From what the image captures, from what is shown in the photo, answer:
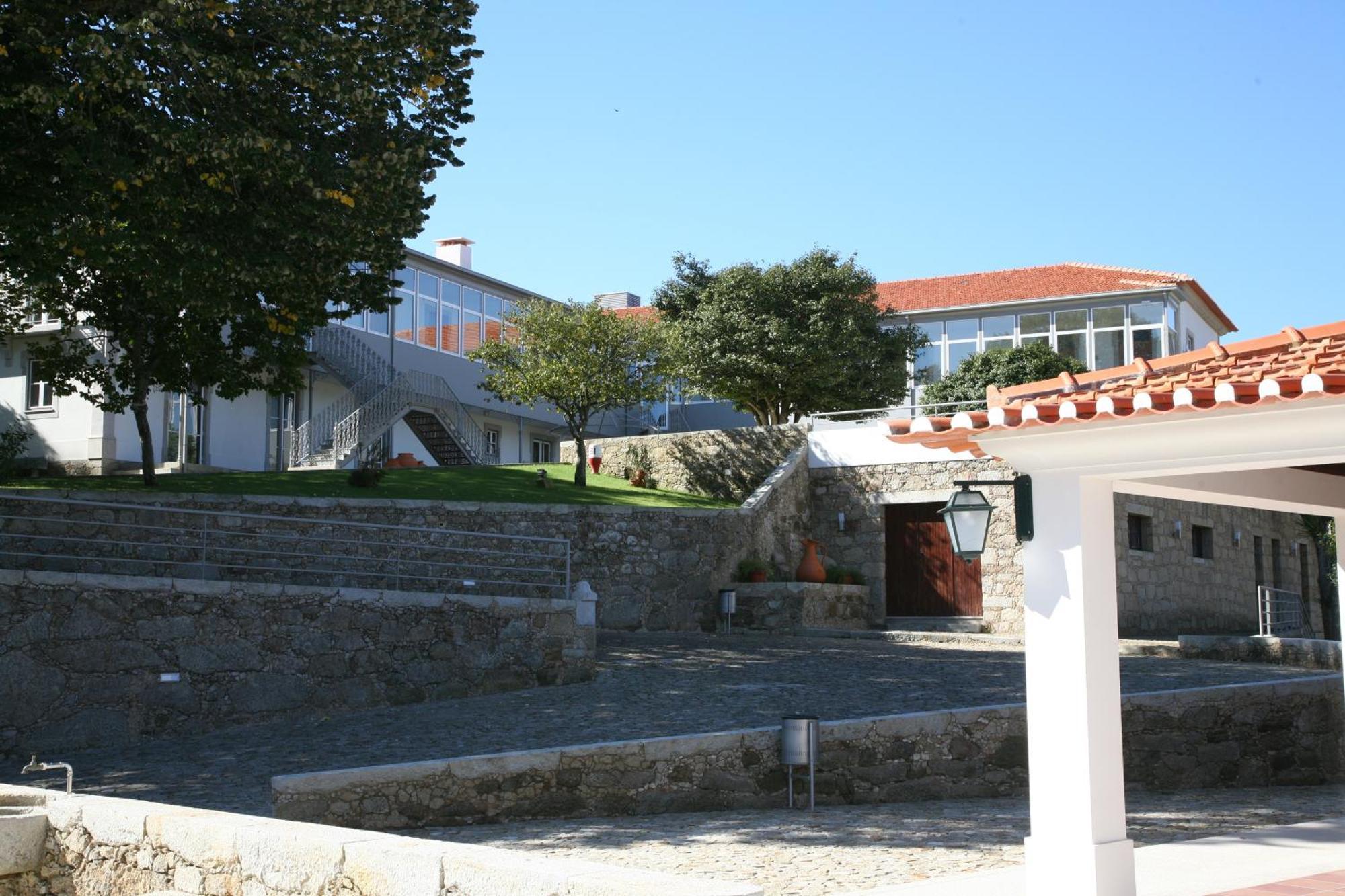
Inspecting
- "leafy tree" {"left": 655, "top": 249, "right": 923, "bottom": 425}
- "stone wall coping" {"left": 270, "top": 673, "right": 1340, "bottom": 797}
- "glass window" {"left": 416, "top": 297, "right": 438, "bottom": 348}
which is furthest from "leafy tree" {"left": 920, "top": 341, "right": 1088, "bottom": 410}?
"stone wall coping" {"left": 270, "top": 673, "right": 1340, "bottom": 797}

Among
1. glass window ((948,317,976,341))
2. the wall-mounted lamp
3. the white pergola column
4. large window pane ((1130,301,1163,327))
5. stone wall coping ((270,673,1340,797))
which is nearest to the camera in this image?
the white pergola column

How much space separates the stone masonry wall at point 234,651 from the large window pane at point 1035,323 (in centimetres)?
2529

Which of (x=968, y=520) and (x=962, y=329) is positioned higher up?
(x=962, y=329)

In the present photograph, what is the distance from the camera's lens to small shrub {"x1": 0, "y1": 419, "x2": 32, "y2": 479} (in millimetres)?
23797

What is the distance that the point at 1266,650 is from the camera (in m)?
17.8

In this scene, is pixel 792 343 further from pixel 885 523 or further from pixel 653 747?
pixel 653 747

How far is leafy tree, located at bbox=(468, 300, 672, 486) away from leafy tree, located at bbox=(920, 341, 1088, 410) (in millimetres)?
8816

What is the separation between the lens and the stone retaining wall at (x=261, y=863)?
Result: 16.3ft

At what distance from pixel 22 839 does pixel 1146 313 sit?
34.1 meters

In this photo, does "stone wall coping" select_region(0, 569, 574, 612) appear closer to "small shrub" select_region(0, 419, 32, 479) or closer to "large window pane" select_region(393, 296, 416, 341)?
"small shrub" select_region(0, 419, 32, 479)

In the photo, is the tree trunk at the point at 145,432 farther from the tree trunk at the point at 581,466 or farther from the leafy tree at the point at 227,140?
the tree trunk at the point at 581,466

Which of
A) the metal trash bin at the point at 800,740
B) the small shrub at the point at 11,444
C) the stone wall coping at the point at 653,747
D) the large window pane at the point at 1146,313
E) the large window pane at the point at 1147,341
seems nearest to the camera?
the stone wall coping at the point at 653,747

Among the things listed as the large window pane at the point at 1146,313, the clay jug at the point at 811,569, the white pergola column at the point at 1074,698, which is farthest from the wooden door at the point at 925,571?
the white pergola column at the point at 1074,698

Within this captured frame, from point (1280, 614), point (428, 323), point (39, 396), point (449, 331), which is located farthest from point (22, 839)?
point (449, 331)
